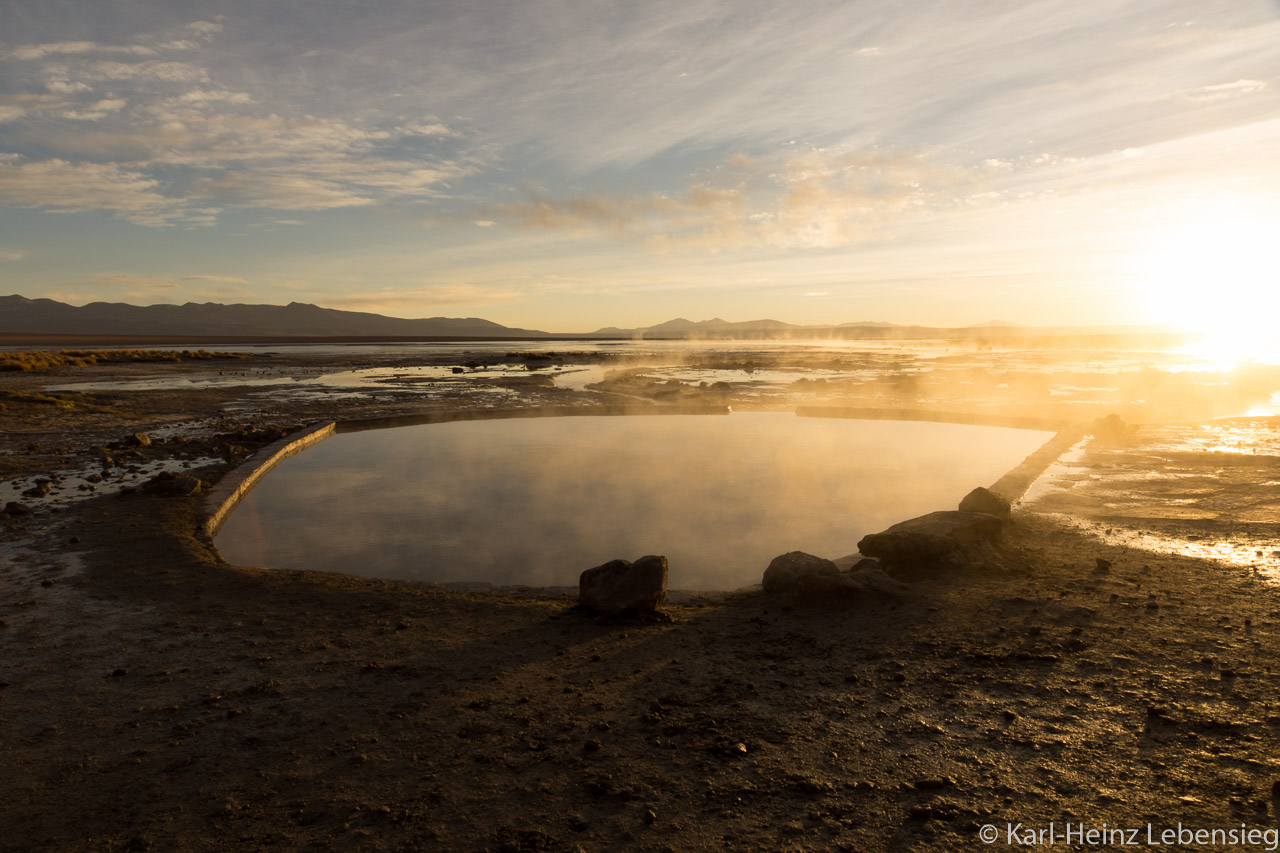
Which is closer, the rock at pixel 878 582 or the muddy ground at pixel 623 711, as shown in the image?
the muddy ground at pixel 623 711

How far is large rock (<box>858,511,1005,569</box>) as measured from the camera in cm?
675

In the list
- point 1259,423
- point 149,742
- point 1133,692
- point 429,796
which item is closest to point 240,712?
point 149,742

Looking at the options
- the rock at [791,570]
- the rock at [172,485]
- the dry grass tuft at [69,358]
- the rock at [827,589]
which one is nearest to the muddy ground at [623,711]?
the rock at [827,589]

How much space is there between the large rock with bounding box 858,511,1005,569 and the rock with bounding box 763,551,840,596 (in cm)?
97

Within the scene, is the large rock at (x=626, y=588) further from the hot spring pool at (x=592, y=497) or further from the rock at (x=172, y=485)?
the rock at (x=172, y=485)

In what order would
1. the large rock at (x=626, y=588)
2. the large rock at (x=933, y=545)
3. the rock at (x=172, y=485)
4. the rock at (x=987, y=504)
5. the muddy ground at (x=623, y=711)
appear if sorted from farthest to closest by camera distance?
the rock at (x=172, y=485) < the rock at (x=987, y=504) < the large rock at (x=933, y=545) < the large rock at (x=626, y=588) < the muddy ground at (x=623, y=711)

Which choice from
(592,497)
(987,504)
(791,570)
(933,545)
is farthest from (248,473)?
(987,504)

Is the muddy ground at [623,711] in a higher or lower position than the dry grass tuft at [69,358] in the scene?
lower

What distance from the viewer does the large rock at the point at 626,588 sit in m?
5.79

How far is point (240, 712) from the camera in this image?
416 cm

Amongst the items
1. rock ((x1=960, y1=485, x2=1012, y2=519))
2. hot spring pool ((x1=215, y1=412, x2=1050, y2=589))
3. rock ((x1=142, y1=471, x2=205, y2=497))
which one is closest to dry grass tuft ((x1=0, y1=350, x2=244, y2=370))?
hot spring pool ((x1=215, y1=412, x2=1050, y2=589))

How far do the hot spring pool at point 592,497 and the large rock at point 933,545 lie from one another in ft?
4.11

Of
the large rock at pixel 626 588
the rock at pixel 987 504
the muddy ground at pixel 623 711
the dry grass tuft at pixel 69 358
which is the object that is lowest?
the muddy ground at pixel 623 711

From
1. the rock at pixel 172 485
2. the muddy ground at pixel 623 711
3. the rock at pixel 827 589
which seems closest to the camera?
the muddy ground at pixel 623 711
